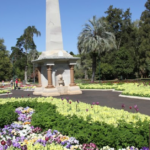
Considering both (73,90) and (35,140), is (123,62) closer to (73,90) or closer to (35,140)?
(73,90)

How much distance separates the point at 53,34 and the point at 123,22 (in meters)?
36.5

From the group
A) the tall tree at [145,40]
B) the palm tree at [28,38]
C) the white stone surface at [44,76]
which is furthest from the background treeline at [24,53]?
the white stone surface at [44,76]

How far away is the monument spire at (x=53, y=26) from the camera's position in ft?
56.5

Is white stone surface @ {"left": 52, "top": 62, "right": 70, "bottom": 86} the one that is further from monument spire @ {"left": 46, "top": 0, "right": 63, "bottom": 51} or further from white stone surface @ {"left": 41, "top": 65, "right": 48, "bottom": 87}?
monument spire @ {"left": 46, "top": 0, "right": 63, "bottom": 51}

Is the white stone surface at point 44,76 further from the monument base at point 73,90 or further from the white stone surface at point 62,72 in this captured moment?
the monument base at point 73,90

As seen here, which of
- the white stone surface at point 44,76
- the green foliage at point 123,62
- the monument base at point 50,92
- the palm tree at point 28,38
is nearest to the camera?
the monument base at point 50,92

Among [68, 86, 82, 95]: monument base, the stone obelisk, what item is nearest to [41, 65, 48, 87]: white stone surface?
the stone obelisk

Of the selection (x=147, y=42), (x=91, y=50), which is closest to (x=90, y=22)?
(x=91, y=50)

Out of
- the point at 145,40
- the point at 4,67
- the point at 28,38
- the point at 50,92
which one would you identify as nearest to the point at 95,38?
the point at 145,40

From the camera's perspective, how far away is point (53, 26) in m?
17.3

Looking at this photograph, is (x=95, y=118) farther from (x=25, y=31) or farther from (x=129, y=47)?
(x=25, y=31)

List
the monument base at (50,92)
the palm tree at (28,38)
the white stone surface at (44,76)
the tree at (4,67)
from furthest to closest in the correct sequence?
the tree at (4,67) → the palm tree at (28,38) → the white stone surface at (44,76) → the monument base at (50,92)

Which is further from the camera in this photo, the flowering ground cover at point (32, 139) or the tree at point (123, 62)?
the tree at point (123, 62)

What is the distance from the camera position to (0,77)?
198ft
